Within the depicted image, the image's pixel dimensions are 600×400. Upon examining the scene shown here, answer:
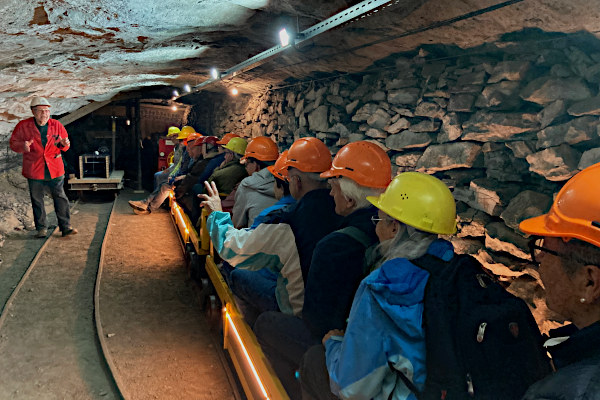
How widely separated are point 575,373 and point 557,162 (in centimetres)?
202

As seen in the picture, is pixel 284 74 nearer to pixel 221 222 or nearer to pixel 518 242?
pixel 221 222

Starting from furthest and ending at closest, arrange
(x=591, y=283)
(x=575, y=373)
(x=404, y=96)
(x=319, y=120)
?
(x=319, y=120), (x=404, y=96), (x=591, y=283), (x=575, y=373)

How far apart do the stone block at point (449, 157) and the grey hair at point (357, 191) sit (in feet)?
4.01

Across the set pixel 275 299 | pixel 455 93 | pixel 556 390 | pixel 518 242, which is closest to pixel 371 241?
pixel 275 299

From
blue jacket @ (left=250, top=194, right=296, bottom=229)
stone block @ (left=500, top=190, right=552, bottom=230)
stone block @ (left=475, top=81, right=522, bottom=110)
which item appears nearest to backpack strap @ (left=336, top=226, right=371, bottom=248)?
blue jacket @ (left=250, top=194, right=296, bottom=229)

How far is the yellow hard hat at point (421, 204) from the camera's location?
1.70 meters

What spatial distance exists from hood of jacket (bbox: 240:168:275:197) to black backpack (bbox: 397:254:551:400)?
2712 millimetres

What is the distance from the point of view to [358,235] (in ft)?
6.46

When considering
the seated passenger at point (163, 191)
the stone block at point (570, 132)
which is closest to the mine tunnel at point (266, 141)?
the stone block at point (570, 132)

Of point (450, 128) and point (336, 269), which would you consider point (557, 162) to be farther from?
point (336, 269)

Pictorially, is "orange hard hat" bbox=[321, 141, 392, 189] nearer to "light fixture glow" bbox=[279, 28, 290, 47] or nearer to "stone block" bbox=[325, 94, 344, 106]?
"light fixture glow" bbox=[279, 28, 290, 47]

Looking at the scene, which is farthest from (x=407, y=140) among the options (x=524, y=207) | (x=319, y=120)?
(x=319, y=120)

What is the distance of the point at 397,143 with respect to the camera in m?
3.96

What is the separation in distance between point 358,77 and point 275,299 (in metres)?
3.14
